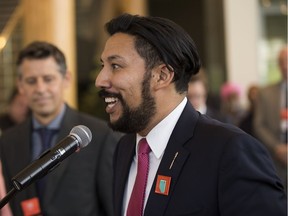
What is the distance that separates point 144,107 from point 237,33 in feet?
32.1

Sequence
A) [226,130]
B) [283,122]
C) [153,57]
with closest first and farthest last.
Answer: [226,130] → [153,57] → [283,122]

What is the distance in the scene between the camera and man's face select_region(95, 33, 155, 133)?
8.15 ft

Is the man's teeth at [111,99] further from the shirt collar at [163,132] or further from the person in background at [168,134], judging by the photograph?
the shirt collar at [163,132]

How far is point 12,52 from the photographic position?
12758 mm

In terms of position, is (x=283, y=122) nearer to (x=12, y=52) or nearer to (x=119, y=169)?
(x=119, y=169)

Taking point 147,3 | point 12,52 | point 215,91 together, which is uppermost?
point 147,3

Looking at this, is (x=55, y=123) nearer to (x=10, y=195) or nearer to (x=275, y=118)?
(x=10, y=195)

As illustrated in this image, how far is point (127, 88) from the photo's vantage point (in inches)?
97.6

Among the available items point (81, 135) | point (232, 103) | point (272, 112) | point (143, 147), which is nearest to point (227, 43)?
point (232, 103)

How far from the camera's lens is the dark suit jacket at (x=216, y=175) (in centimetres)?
217

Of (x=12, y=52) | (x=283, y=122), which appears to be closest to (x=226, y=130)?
(x=283, y=122)

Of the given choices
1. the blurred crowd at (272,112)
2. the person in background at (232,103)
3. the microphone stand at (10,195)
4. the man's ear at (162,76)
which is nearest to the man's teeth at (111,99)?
the man's ear at (162,76)

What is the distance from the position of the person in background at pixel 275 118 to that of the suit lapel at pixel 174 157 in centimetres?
340

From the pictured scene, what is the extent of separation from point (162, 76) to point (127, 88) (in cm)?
15
